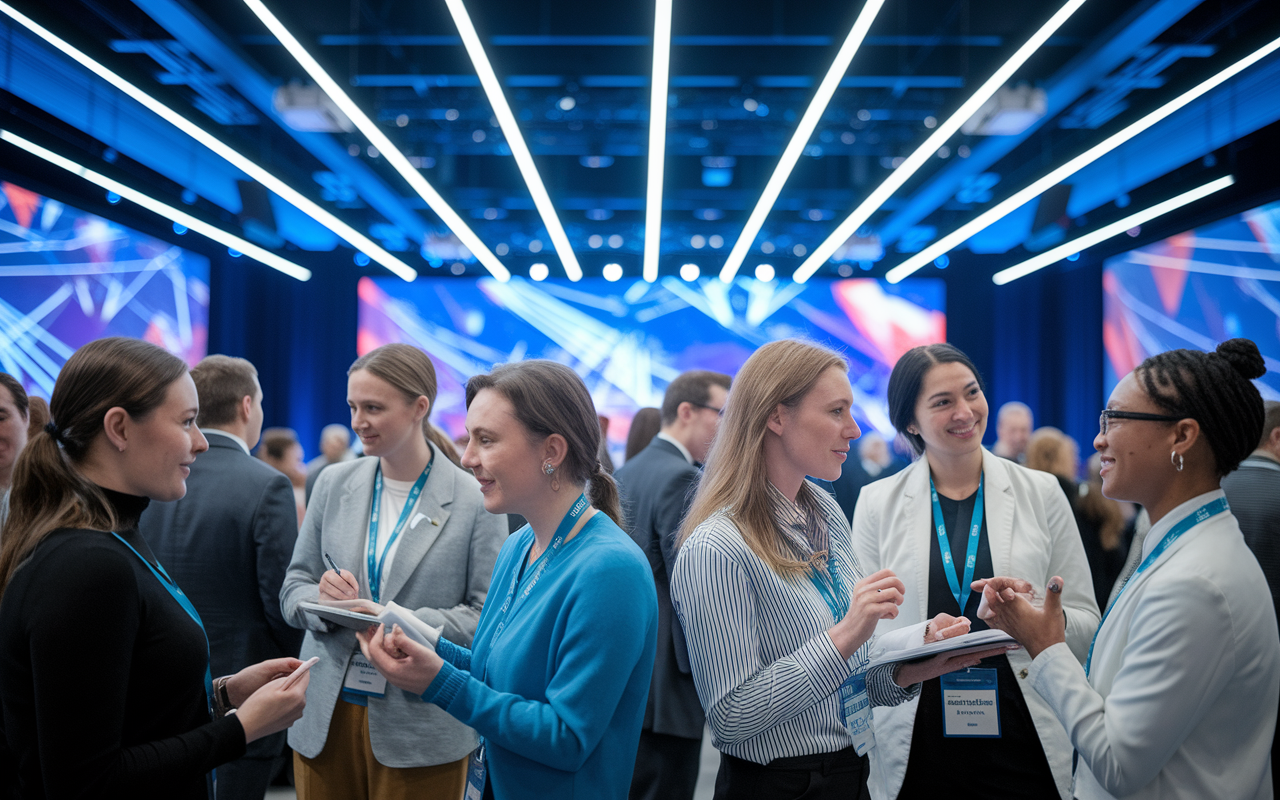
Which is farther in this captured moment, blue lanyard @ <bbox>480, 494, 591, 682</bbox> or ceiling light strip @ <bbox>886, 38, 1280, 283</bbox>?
ceiling light strip @ <bbox>886, 38, 1280, 283</bbox>

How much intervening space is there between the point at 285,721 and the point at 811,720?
103cm

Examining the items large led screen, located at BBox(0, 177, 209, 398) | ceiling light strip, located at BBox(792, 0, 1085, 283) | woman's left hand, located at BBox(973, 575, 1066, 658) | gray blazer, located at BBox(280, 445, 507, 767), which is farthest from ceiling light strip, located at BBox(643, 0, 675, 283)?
large led screen, located at BBox(0, 177, 209, 398)

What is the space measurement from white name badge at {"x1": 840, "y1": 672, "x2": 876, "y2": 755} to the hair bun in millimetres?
994

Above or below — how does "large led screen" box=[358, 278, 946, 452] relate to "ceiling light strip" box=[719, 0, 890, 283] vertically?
below

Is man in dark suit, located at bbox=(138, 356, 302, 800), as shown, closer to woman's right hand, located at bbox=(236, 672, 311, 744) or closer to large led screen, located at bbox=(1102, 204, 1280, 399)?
woman's right hand, located at bbox=(236, 672, 311, 744)

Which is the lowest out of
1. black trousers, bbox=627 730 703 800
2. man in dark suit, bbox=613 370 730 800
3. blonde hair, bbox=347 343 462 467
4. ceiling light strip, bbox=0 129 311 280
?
black trousers, bbox=627 730 703 800

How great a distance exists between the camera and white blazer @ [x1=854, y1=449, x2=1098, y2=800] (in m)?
2.20

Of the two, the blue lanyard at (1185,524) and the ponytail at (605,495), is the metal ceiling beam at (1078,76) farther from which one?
the ponytail at (605,495)

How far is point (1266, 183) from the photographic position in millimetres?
7082

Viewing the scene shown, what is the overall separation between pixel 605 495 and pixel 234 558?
1.54m

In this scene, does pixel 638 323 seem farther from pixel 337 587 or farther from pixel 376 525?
pixel 337 587

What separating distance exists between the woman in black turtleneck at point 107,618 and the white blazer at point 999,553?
1.47 metres

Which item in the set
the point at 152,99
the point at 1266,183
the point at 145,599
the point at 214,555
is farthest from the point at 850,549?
the point at 1266,183

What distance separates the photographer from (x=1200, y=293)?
8.12m
